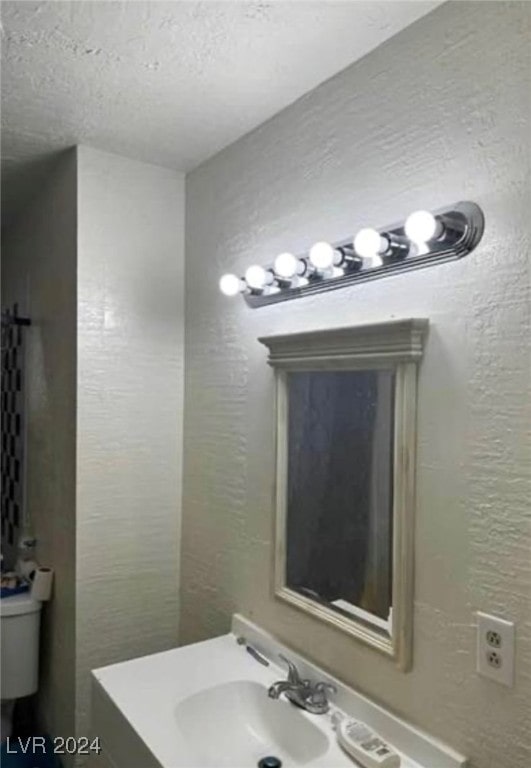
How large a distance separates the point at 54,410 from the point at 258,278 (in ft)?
3.23

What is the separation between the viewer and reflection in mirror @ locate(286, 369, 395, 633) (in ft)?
4.23

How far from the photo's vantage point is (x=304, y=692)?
Result: 4.52 ft

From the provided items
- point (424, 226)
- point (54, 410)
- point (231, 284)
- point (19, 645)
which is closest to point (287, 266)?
point (231, 284)

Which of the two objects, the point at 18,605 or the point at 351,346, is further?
the point at 18,605

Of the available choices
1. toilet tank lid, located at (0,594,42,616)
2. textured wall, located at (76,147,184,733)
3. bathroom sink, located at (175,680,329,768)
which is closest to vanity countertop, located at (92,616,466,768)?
bathroom sink, located at (175,680,329,768)

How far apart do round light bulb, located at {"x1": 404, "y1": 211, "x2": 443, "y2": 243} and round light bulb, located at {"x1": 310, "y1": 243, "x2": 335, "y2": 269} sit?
0.25 metres

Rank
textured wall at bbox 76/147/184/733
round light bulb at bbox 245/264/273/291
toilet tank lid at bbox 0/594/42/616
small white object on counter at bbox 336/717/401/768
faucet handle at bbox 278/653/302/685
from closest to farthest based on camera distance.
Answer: small white object on counter at bbox 336/717/401/768
faucet handle at bbox 278/653/302/685
round light bulb at bbox 245/264/273/291
textured wall at bbox 76/147/184/733
toilet tank lid at bbox 0/594/42/616

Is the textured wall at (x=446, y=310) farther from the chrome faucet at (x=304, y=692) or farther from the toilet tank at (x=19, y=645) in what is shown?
the toilet tank at (x=19, y=645)

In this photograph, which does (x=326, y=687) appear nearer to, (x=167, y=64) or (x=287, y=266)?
(x=287, y=266)

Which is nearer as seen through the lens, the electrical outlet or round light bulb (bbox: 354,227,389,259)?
the electrical outlet

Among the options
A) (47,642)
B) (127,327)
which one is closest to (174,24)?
(127,327)

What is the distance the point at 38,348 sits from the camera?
7.42 feet

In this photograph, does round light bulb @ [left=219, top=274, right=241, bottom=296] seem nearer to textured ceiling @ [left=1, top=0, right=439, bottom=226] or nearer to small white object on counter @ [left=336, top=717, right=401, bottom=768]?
textured ceiling @ [left=1, top=0, right=439, bottom=226]

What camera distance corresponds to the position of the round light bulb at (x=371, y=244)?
119 centimetres
